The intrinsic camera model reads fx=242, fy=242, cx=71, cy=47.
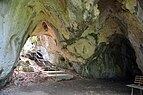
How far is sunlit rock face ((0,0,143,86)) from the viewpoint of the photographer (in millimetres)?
8523

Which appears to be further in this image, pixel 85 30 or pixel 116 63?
pixel 116 63

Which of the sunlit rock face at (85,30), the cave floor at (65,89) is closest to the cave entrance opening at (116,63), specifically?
the sunlit rock face at (85,30)

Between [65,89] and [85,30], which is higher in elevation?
[85,30]

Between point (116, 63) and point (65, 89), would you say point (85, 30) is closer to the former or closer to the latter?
point (65, 89)

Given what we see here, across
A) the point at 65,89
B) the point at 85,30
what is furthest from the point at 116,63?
the point at 65,89

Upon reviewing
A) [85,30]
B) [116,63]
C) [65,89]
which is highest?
[85,30]

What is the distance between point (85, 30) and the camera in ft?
34.5

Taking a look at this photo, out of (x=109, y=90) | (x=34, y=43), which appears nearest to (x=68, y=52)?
(x=109, y=90)

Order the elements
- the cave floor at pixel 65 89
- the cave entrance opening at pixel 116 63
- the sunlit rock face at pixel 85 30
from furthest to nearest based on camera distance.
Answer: the cave entrance opening at pixel 116 63 < the cave floor at pixel 65 89 < the sunlit rock face at pixel 85 30

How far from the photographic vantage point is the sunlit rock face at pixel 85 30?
852cm

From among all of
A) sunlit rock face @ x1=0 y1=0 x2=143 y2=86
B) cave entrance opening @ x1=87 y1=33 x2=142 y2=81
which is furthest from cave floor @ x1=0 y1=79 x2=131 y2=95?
cave entrance opening @ x1=87 y1=33 x2=142 y2=81

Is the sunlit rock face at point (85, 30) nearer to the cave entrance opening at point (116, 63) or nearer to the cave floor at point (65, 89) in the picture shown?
Answer: the cave entrance opening at point (116, 63)

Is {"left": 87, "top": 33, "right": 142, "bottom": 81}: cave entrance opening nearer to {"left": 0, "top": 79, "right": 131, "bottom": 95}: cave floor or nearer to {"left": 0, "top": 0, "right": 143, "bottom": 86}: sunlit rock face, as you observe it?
{"left": 0, "top": 0, "right": 143, "bottom": 86}: sunlit rock face

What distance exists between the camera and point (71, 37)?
11.0 meters
